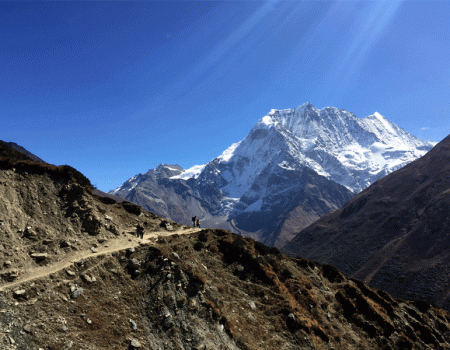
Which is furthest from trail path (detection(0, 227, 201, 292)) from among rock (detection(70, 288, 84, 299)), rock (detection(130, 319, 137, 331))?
rock (detection(130, 319, 137, 331))

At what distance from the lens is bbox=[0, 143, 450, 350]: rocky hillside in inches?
761

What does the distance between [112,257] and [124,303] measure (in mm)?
5033

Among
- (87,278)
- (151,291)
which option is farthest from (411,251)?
(87,278)

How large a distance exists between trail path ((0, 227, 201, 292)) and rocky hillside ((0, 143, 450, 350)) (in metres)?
0.10

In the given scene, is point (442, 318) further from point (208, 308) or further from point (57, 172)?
point (57, 172)

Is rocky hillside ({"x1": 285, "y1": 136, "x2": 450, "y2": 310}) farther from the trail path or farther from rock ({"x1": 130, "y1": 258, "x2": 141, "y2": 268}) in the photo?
rock ({"x1": 130, "y1": 258, "x2": 141, "y2": 268})

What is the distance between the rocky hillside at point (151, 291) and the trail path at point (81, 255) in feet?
0.34

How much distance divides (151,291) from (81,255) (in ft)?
24.9

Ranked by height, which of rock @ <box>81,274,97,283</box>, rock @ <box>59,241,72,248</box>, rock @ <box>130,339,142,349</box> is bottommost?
rock @ <box>130,339,142,349</box>

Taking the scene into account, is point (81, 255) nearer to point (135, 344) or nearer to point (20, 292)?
point (20, 292)

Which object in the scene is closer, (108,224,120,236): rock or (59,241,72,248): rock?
(59,241,72,248): rock

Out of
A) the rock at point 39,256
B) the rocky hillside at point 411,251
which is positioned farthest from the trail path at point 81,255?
the rocky hillside at point 411,251

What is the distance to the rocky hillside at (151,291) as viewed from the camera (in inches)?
761

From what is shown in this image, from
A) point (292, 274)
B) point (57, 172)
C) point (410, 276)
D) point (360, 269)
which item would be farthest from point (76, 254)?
point (360, 269)
